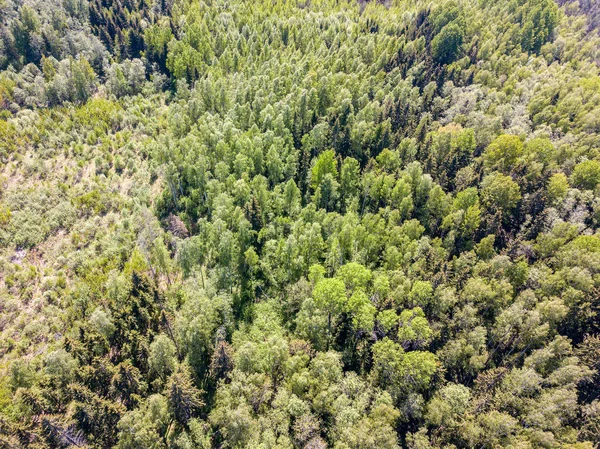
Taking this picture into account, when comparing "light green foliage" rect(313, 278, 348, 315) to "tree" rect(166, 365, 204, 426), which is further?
"light green foliage" rect(313, 278, 348, 315)

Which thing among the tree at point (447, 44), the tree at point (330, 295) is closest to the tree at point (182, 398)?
the tree at point (330, 295)

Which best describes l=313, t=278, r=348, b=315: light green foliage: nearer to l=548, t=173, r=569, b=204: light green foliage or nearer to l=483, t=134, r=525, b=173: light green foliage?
l=483, t=134, r=525, b=173: light green foliage

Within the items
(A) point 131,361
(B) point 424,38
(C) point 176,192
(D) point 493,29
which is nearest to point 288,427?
(A) point 131,361

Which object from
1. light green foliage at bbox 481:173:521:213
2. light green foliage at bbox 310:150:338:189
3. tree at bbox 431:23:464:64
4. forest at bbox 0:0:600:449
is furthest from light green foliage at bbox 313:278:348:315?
tree at bbox 431:23:464:64

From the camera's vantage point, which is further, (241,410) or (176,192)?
(176,192)

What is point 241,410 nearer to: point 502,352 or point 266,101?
point 502,352

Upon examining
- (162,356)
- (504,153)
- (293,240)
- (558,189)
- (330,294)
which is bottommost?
(558,189)

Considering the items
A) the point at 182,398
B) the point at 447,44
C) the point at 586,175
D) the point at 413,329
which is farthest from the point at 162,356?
the point at 447,44

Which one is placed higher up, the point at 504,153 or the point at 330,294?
the point at 504,153

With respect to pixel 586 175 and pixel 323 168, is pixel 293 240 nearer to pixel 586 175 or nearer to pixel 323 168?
pixel 323 168
